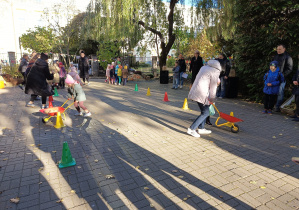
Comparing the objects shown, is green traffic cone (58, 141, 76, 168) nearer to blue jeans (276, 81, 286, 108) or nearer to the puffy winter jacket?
the puffy winter jacket

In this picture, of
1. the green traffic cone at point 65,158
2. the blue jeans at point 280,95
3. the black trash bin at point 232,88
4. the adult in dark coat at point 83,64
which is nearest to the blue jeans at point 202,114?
the green traffic cone at point 65,158

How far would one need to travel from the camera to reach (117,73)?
14.9m

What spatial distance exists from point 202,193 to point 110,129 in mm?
3370

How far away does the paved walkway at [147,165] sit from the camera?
291cm

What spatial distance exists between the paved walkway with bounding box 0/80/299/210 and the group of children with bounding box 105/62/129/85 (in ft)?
28.0

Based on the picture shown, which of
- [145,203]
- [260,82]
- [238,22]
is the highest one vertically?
[238,22]

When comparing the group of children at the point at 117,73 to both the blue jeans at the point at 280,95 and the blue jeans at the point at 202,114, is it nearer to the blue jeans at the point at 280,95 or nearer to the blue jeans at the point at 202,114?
the blue jeans at the point at 280,95

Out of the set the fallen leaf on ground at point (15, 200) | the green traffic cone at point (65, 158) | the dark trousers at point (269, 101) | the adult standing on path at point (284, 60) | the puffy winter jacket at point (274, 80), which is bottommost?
the fallen leaf on ground at point (15, 200)

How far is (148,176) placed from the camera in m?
3.47

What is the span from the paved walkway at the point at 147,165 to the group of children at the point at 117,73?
8.53 meters

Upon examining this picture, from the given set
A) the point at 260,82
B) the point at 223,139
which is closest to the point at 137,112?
the point at 223,139

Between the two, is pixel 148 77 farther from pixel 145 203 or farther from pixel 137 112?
pixel 145 203

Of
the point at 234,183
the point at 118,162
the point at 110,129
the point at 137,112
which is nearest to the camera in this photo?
the point at 234,183

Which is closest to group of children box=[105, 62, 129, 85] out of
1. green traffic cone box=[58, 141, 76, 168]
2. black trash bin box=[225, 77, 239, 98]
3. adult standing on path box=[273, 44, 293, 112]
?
black trash bin box=[225, 77, 239, 98]
